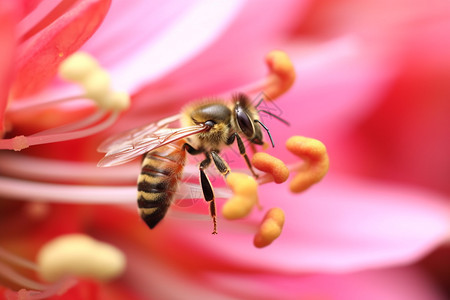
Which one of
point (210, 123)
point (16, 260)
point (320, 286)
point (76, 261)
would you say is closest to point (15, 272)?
point (16, 260)

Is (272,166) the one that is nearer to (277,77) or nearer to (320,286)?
(277,77)

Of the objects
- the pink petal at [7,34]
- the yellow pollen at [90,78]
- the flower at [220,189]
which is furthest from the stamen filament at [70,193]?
the pink petal at [7,34]

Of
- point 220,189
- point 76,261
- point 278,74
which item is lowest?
point 76,261

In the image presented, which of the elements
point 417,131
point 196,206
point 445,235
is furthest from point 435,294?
point 196,206

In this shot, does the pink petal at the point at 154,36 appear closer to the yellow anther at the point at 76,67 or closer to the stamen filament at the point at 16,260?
the yellow anther at the point at 76,67

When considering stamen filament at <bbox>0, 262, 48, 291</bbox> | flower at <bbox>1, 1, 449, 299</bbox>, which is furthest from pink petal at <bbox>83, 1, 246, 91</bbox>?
stamen filament at <bbox>0, 262, 48, 291</bbox>

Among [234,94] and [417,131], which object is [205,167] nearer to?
[234,94]

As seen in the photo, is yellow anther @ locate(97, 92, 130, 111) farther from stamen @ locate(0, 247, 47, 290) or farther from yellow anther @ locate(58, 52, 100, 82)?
stamen @ locate(0, 247, 47, 290)

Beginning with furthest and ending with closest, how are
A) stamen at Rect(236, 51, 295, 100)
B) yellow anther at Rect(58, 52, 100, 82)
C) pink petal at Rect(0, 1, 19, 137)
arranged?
stamen at Rect(236, 51, 295, 100) → yellow anther at Rect(58, 52, 100, 82) → pink petal at Rect(0, 1, 19, 137)
